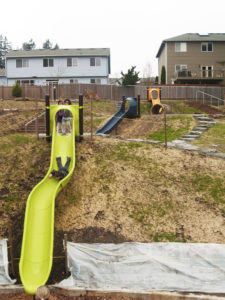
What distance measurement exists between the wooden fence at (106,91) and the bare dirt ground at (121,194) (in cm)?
1573

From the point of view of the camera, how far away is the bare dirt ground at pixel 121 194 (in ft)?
30.0

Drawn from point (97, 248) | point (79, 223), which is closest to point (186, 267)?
point (97, 248)

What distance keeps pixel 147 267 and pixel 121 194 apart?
342cm

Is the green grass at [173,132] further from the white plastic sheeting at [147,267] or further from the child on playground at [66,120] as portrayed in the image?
the white plastic sheeting at [147,267]

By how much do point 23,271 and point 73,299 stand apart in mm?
1437

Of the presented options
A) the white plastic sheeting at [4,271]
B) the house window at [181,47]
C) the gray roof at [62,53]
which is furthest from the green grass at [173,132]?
the house window at [181,47]

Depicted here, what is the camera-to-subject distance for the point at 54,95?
28531 mm

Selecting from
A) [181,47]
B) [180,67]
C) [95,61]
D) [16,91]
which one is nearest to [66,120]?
[16,91]

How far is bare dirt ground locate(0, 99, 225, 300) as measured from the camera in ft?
30.0

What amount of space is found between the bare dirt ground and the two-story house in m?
28.6

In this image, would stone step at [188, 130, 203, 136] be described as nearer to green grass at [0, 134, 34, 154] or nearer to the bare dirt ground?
the bare dirt ground

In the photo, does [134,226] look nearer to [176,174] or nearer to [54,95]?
[176,174]

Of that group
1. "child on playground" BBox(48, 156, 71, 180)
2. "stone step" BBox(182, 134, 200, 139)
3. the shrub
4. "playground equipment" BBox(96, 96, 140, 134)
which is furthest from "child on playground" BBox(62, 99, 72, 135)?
the shrub

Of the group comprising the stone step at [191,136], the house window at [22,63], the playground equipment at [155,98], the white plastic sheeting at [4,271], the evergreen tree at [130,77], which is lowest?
the white plastic sheeting at [4,271]
